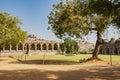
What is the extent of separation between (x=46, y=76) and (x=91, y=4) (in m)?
7.22

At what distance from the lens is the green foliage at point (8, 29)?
152ft

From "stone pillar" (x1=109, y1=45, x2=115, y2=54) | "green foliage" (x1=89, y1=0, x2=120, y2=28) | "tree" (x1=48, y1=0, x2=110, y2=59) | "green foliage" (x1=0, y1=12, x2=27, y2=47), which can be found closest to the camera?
"green foliage" (x1=89, y1=0, x2=120, y2=28)

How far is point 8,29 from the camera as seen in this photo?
1833 inches

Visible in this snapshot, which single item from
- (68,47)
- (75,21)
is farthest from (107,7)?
(68,47)

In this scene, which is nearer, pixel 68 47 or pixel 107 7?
pixel 107 7

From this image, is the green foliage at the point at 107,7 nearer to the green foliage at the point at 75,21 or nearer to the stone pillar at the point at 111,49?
the green foliage at the point at 75,21

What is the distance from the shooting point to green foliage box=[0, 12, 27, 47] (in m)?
46.2

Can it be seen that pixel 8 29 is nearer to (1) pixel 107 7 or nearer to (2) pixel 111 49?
(1) pixel 107 7

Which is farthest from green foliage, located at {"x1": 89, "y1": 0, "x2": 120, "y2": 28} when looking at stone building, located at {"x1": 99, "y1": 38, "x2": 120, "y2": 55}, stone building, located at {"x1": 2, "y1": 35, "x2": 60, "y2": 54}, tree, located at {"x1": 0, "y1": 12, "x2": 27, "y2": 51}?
stone building, located at {"x1": 99, "y1": 38, "x2": 120, "y2": 55}

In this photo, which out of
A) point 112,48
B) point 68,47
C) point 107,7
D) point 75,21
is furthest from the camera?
point 112,48

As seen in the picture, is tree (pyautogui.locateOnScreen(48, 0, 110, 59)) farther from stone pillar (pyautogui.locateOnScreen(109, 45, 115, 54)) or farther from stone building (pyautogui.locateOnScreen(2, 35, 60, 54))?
stone pillar (pyautogui.locateOnScreen(109, 45, 115, 54))

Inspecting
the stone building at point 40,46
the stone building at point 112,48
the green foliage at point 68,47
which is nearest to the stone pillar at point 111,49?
the stone building at point 112,48

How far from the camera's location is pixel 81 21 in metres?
38.5

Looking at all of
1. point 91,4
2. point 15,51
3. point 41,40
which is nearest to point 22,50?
point 15,51
